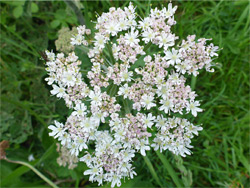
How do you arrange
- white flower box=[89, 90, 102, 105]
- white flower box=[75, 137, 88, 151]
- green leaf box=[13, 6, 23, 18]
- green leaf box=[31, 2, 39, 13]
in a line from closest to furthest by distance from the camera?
white flower box=[89, 90, 102, 105] → white flower box=[75, 137, 88, 151] → green leaf box=[13, 6, 23, 18] → green leaf box=[31, 2, 39, 13]

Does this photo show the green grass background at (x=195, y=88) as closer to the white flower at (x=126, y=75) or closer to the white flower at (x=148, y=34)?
the white flower at (x=148, y=34)

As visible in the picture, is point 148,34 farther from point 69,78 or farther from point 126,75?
point 69,78

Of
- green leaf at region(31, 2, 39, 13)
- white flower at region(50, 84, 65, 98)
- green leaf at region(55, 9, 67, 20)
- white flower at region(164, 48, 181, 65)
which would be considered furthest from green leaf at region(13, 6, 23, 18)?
white flower at region(164, 48, 181, 65)

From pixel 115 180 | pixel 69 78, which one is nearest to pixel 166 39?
pixel 69 78

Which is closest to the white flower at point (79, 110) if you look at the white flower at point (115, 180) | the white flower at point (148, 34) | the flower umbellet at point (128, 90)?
the flower umbellet at point (128, 90)

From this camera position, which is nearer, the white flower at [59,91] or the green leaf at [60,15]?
the white flower at [59,91]

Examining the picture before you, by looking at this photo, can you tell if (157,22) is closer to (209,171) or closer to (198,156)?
(198,156)

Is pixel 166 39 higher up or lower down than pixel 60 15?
lower down

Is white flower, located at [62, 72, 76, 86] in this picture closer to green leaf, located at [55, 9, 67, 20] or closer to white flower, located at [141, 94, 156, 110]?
white flower, located at [141, 94, 156, 110]
